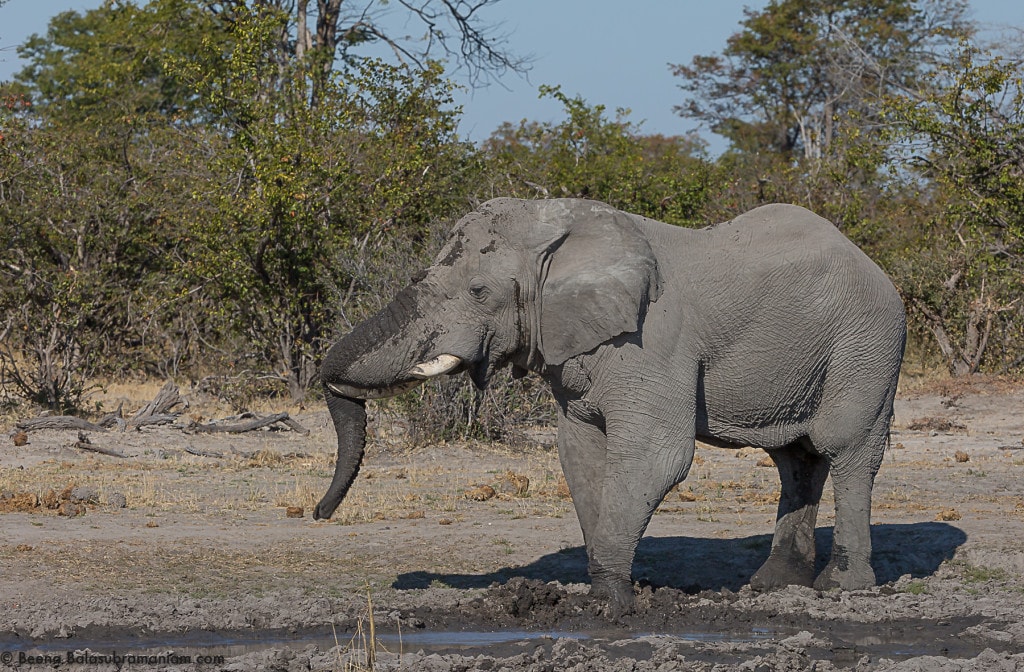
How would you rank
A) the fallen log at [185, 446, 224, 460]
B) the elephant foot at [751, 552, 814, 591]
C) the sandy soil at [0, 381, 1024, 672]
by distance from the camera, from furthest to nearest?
the fallen log at [185, 446, 224, 460], the elephant foot at [751, 552, 814, 591], the sandy soil at [0, 381, 1024, 672]

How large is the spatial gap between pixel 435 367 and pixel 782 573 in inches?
99.4

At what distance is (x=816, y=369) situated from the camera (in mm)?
7535

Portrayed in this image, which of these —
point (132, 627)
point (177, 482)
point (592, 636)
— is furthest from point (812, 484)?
point (177, 482)

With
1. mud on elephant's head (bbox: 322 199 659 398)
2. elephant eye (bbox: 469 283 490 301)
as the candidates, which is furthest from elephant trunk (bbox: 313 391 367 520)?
elephant eye (bbox: 469 283 490 301)

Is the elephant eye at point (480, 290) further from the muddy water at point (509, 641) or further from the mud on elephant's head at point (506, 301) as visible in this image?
the muddy water at point (509, 641)

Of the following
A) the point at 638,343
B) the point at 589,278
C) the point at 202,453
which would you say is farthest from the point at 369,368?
the point at 202,453

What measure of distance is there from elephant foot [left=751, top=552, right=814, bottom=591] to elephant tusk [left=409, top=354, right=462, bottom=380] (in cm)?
236

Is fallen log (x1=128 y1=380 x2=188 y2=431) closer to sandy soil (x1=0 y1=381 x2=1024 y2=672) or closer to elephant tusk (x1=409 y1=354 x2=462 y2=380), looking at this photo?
sandy soil (x1=0 y1=381 x2=1024 y2=672)

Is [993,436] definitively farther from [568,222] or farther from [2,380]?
[2,380]

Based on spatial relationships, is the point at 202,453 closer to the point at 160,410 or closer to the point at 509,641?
the point at 160,410

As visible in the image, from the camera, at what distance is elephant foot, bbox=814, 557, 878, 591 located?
7.89 metres

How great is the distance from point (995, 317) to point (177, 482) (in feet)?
38.2

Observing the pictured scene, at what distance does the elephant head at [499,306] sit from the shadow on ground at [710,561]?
1.57 metres

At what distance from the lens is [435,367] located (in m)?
6.85
